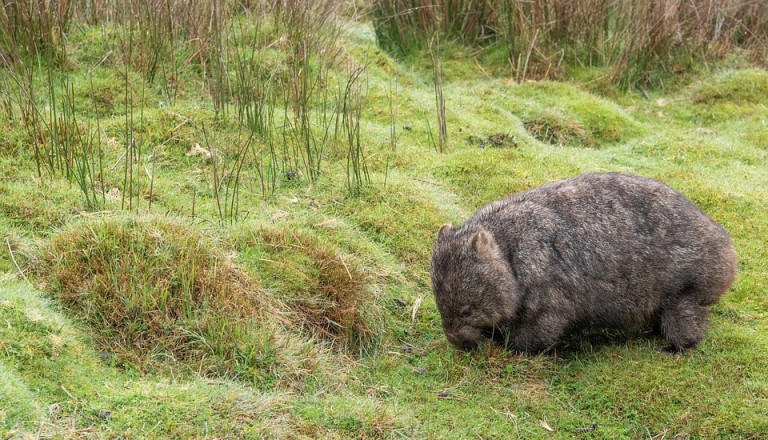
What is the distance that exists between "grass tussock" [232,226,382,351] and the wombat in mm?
475

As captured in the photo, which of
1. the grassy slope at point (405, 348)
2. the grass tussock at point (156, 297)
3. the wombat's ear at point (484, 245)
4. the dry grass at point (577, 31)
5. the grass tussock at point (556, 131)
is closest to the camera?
the grassy slope at point (405, 348)

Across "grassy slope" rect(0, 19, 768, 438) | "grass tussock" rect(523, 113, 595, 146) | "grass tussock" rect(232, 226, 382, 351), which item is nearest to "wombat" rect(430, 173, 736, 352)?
"grassy slope" rect(0, 19, 768, 438)

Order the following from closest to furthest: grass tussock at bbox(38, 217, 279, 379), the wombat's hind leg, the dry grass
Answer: grass tussock at bbox(38, 217, 279, 379) → the wombat's hind leg → the dry grass

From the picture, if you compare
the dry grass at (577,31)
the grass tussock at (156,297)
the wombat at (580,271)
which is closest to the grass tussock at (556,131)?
the dry grass at (577,31)

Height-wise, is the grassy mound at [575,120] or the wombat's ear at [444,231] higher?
the wombat's ear at [444,231]

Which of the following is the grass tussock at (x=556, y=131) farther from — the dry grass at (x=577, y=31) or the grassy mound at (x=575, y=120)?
the dry grass at (x=577, y=31)

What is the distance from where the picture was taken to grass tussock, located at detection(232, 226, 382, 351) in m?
4.89

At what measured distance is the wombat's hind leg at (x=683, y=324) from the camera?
4863mm

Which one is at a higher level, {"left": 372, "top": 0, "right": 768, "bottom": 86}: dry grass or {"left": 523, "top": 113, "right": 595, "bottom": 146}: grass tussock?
{"left": 372, "top": 0, "right": 768, "bottom": 86}: dry grass

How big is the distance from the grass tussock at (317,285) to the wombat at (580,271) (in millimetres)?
475

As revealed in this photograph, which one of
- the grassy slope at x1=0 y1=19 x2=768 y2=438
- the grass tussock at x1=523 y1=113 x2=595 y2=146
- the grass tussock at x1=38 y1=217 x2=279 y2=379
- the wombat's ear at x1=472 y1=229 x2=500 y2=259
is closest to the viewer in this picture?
the grassy slope at x1=0 y1=19 x2=768 y2=438

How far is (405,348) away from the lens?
5012 mm

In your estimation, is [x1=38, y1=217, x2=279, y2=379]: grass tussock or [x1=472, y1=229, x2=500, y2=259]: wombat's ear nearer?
[x1=38, y1=217, x2=279, y2=379]: grass tussock

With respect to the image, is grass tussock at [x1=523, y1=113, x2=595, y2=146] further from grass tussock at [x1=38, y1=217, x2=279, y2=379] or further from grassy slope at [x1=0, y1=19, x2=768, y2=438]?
grass tussock at [x1=38, y1=217, x2=279, y2=379]
